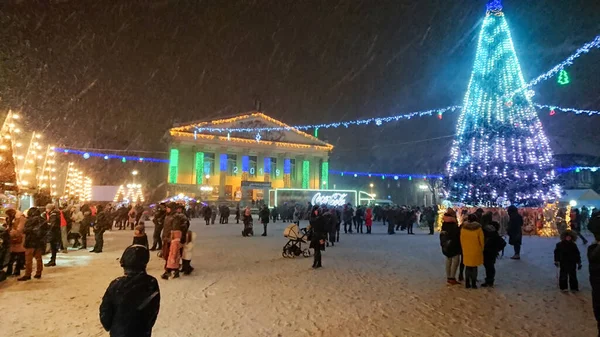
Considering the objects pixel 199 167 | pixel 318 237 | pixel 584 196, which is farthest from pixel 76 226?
pixel 199 167

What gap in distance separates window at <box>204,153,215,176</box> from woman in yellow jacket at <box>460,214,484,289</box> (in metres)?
50.6

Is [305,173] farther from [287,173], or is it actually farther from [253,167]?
[253,167]

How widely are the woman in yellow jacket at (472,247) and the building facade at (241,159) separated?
4297 cm

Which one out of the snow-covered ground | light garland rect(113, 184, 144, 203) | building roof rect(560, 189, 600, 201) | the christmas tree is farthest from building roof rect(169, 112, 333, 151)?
the snow-covered ground

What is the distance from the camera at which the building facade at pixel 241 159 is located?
52750 mm

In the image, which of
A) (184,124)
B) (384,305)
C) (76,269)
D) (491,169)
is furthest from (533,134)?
(184,124)

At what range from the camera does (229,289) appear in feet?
23.8

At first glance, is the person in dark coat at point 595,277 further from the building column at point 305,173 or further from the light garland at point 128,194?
the building column at point 305,173

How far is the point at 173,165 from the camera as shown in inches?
2076

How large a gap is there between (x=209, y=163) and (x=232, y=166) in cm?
335

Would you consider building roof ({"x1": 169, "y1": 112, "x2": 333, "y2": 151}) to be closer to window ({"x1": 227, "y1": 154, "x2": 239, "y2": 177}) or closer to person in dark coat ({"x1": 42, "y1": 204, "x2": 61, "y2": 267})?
window ({"x1": 227, "y1": 154, "x2": 239, "y2": 177})

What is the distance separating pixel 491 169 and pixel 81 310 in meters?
17.7

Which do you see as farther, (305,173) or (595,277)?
(305,173)

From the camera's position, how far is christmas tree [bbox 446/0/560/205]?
18078 mm
